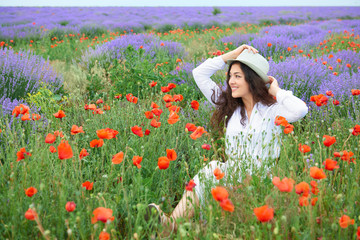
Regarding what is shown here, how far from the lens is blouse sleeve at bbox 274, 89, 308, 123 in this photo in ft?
7.41

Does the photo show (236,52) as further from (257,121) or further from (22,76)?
(22,76)

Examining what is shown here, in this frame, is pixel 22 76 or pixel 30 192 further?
pixel 22 76

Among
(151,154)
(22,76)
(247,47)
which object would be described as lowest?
(151,154)

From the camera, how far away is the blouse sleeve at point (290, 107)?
2.26m

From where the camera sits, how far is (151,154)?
2258mm

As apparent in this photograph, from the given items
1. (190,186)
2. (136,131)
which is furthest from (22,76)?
(190,186)

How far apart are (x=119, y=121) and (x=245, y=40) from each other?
539 centimetres

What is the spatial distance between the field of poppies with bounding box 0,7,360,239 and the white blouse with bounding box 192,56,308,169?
0.40ft

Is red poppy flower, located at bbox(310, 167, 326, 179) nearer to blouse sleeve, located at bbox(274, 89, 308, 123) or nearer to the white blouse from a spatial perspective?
the white blouse

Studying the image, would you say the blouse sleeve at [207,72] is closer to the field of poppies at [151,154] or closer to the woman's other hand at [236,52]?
the woman's other hand at [236,52]

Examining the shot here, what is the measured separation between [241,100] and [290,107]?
52 centimetres

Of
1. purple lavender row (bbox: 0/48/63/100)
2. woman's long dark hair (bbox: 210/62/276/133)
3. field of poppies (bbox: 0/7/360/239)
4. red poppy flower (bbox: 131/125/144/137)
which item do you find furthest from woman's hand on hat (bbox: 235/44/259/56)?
purple lavender row (bbox: 0/48/63/100)

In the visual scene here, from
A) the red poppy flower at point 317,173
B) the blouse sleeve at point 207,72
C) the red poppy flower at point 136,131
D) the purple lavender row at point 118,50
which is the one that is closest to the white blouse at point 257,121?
the blouse sleeve at point 207,72

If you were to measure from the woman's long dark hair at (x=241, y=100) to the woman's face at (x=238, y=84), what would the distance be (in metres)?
0.03
